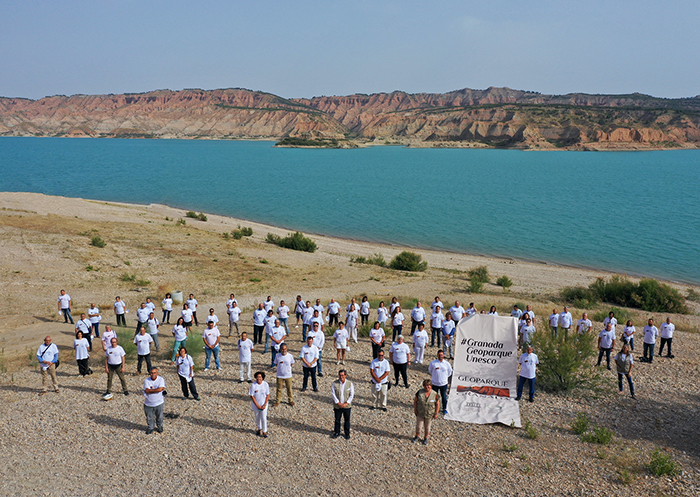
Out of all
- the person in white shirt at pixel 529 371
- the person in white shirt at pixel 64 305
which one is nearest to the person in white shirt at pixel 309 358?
the person in white shirt at pixel 529 371

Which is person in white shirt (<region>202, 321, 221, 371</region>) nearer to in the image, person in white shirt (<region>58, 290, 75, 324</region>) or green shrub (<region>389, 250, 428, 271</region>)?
person in white shirt (<region>58, 290, 75, 324</region>)

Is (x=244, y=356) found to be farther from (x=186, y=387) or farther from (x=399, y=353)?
(x=399, y=353)

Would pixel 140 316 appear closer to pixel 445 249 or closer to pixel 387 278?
pixel 387 278

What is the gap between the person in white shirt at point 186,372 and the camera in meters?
10.7

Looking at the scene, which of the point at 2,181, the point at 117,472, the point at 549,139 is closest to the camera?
the point at 117,472

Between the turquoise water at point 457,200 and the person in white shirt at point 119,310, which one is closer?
the person in white shirt at point 119,310

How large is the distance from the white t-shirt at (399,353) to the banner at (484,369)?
132 centimetres

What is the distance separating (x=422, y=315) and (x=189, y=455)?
28.8 feet

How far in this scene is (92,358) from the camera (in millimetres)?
13961

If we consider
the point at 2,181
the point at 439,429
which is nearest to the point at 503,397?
the point at 439,429

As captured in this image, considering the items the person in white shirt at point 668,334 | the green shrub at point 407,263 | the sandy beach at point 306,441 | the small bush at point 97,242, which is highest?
the person in white shirt at point 668,334

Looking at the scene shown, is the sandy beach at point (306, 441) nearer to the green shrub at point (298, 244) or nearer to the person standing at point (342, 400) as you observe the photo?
the person standing at point (342, 400)

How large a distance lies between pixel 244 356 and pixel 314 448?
3.53 metres

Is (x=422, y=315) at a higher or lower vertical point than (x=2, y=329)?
higher
